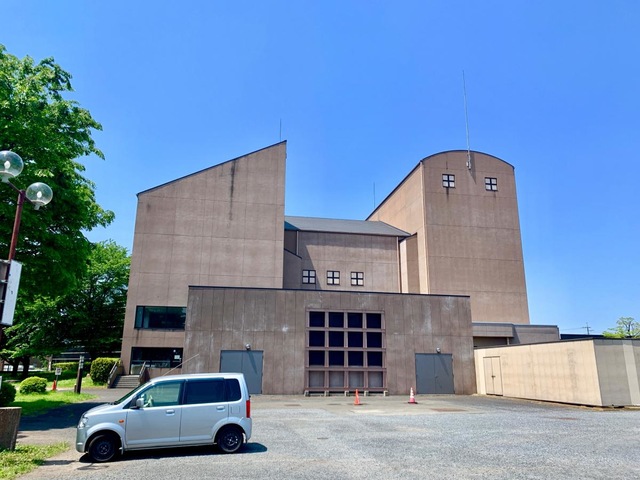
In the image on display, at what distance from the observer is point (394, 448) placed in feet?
35.9

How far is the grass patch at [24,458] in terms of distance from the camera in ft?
28.4

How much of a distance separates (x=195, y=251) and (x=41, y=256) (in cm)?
1932

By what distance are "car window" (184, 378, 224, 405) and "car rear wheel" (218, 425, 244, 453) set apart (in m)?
0.73

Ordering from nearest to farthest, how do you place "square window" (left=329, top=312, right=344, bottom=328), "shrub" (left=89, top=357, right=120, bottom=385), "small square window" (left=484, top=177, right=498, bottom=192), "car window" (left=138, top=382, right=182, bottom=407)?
"car window" (left=138, top=382, right=182, bottom=407) < "square window" (left=329, top=312, right=344, bottom=328) < "shrub" (left=89, top=357, right=120, bottom=385) < "small square window" (left=484, top=177, right=498, bottom=192)

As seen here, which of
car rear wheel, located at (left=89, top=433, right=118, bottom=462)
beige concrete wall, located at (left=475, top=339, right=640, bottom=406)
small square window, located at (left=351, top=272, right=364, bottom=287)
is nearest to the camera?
car rear wheel, located at (left=89, top=433, right=118, bottom=462)

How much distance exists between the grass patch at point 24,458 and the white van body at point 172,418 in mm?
954

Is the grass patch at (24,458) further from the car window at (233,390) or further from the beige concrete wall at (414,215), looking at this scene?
the beige concrete wall at (414,215)

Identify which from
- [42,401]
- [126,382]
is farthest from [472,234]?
[42,401]

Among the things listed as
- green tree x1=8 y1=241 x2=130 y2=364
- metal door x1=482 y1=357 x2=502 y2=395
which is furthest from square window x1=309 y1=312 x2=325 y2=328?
green tree x1=8 y1=241 x2=130 y2=364

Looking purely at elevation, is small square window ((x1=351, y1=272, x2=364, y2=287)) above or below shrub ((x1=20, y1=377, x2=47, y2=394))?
above

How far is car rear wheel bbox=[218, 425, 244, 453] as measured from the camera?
418 inches

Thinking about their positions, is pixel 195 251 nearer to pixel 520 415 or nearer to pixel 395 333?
pixel 395 333

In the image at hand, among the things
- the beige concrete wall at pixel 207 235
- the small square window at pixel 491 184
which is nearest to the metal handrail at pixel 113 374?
the beige concrete wall at pixel 207 235

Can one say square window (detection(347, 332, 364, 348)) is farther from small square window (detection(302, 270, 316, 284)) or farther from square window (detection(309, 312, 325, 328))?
small square window (detection(302, 270, 316, 284))
